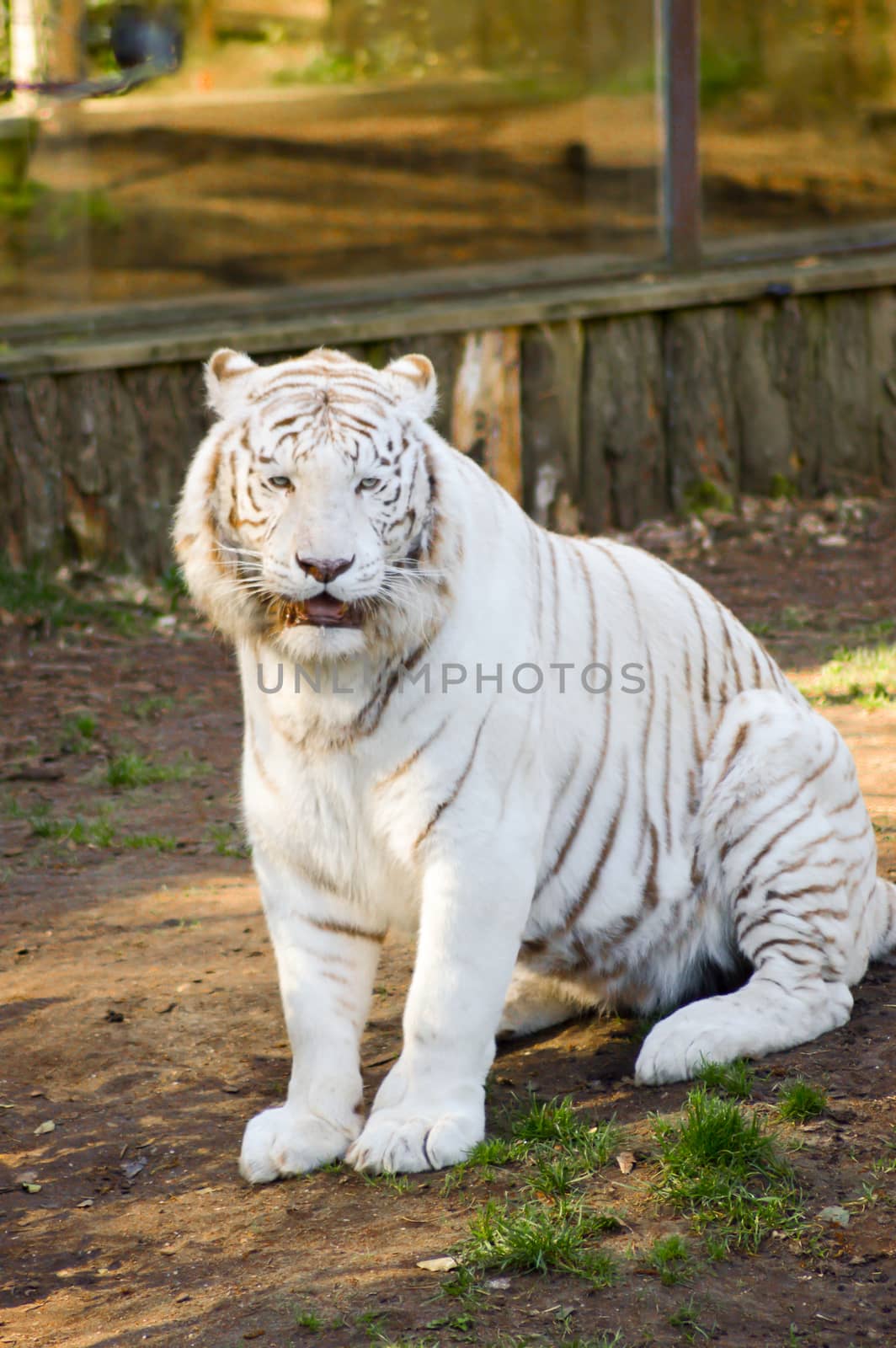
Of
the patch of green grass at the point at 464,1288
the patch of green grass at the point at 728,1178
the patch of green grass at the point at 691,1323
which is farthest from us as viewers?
the patch of green grass at the point at 728,1178

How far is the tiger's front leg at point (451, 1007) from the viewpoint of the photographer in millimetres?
3119

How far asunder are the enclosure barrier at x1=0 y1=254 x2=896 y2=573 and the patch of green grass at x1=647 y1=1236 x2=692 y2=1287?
5.25 meters

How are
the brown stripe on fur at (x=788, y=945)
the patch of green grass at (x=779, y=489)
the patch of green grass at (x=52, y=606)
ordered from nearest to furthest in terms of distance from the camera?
the brown stripe on fur at (x=788, y=945) → the patch of green grass at (x=52, y=606) → the patch of green grass at (x=779, y=489)

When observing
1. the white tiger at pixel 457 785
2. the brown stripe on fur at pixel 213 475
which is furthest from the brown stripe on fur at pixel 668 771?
the brown stripe on fur at pixel 213 475

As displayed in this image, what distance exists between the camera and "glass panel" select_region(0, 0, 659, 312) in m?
7.77

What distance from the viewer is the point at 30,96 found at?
7.61m

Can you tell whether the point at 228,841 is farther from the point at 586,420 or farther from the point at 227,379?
the point at 586,420

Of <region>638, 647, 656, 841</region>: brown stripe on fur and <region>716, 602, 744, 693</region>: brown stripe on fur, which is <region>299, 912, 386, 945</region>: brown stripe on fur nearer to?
<region>638, 647, 656, 841</region>: brown stripe on fur

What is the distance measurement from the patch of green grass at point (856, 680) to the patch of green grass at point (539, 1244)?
3.42 meters

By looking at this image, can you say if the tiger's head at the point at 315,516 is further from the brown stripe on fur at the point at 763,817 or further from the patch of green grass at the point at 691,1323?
the patch of green grass at the point at 691,1323

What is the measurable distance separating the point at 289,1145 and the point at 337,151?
6.15 m

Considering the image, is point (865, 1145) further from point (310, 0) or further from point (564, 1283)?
point (310, 0)

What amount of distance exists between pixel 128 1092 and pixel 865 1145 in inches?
61.3

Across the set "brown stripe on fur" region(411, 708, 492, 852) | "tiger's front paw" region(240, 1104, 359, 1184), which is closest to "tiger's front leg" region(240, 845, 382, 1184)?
"tiger's front paw" region(240, 1104, 359, 1184)
